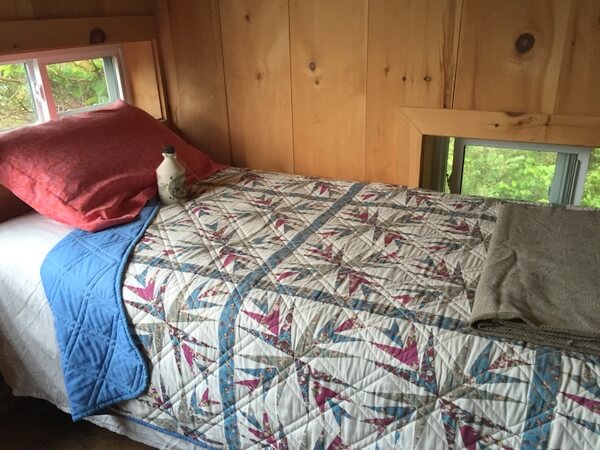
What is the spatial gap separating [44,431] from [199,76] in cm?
148

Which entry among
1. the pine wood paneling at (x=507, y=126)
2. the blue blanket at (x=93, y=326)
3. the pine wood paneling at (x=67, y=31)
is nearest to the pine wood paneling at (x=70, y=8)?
the pine wood paneling at (x=67, y=31)

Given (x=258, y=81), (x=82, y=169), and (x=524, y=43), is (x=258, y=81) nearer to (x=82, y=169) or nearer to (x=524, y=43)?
(x=82, y=169)

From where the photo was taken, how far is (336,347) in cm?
111

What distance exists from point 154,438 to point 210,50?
1.53 meters

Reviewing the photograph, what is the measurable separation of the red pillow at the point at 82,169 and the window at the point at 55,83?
8.1 inches

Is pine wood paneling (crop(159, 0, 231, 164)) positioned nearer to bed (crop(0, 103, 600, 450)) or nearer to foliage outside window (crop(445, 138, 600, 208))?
bed (crop(0, 103, 600, 450))

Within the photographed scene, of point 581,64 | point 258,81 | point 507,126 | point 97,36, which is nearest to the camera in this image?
point 581,64

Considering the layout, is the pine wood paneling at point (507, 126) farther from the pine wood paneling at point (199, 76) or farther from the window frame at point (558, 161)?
the pine wood paneling at point (199, 76)

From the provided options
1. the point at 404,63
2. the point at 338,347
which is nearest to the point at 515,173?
the point at 404,63

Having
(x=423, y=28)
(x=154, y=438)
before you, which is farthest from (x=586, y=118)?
(x=154, y=438)

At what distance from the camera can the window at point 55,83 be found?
1.87 m

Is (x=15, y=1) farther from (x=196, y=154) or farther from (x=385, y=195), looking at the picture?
(x=385, y=195)

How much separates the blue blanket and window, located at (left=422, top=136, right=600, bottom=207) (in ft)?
4.08

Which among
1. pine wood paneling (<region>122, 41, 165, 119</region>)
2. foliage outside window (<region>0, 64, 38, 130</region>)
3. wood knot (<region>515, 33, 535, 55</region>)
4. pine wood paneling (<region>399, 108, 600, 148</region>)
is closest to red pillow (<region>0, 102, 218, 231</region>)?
foliage outside window (<region>0, 64, 38, 130</region>)
